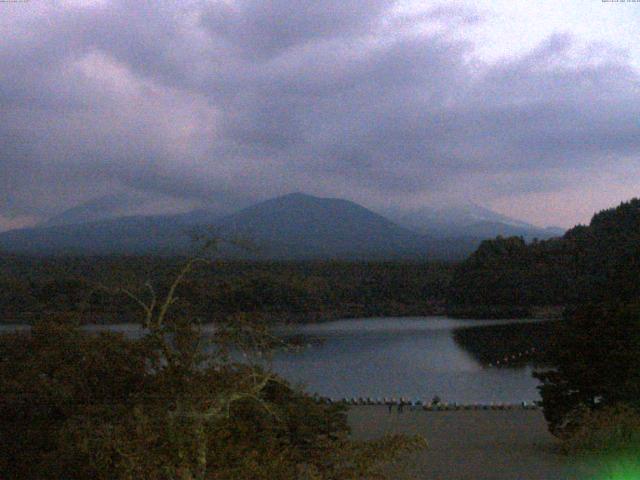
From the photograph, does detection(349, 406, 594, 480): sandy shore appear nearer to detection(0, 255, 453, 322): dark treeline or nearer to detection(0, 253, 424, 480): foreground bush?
detection(0, 253, 424, 480): foreground bush

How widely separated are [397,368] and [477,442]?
12.7 m

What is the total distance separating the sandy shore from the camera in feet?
29.4

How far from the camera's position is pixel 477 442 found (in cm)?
1198

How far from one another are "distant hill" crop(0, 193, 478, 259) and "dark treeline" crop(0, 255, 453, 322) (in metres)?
29.2

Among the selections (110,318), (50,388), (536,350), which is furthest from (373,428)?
(110,318)

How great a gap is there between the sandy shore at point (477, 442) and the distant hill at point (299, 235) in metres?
69.2

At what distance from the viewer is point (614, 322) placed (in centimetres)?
1034

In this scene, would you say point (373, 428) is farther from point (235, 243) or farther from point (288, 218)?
point (288, 218)

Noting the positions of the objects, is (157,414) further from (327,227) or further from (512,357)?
(327,227)

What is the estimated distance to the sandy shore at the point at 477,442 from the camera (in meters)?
8.97

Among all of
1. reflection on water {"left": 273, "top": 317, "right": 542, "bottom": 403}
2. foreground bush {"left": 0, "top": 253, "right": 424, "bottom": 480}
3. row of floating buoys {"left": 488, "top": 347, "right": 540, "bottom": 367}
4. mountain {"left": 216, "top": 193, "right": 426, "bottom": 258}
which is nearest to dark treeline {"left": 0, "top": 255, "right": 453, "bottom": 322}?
reflection on water {"left": 273, "top": 317, "right": 542, "bottom": 403}

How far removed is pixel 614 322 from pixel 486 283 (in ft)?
112

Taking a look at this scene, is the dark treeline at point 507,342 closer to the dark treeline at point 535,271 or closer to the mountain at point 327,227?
the dark treeline at point 535,271

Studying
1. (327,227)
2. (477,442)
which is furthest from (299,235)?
(477,442)
